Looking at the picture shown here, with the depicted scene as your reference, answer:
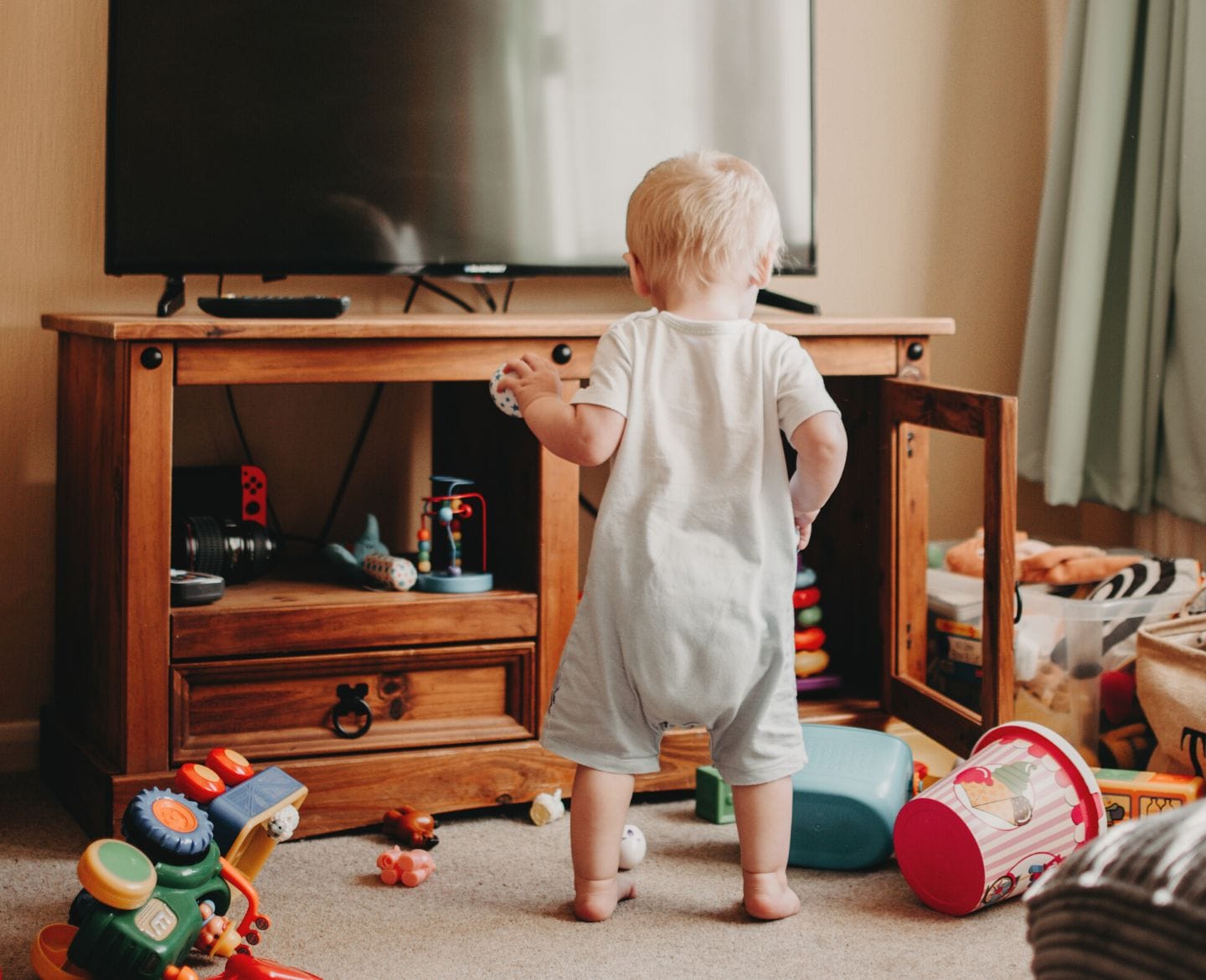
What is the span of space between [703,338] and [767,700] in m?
0.39

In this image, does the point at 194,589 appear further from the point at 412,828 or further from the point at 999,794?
the point at 999,794

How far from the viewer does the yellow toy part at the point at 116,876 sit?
125 centimetres

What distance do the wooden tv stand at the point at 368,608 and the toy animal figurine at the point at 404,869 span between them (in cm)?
18

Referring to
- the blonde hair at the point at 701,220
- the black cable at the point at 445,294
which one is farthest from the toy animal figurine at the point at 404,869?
the black cable at the point at 445,294

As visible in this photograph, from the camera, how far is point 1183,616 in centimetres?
199

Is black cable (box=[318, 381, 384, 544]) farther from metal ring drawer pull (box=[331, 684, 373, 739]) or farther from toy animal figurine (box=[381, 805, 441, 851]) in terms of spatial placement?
toy animal figurine (box=[381, 805, 441, 851])

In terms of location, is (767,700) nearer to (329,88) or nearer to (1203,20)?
(329,88)

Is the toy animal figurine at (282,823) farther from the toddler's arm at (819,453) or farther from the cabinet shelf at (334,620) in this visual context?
the toddler's arm at (819,453)

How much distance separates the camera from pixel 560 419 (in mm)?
1481

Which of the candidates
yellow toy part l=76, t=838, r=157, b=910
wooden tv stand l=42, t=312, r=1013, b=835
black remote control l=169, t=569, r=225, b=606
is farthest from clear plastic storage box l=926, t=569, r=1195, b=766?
yellow toy part l=76, t=838, r=157, b=910

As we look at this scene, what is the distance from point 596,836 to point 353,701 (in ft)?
1.49

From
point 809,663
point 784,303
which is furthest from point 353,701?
point 784,303

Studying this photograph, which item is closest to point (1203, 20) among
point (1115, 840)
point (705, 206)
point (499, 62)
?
point (499, 62)

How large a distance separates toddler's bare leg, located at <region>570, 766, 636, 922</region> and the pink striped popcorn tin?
1.08 ft
